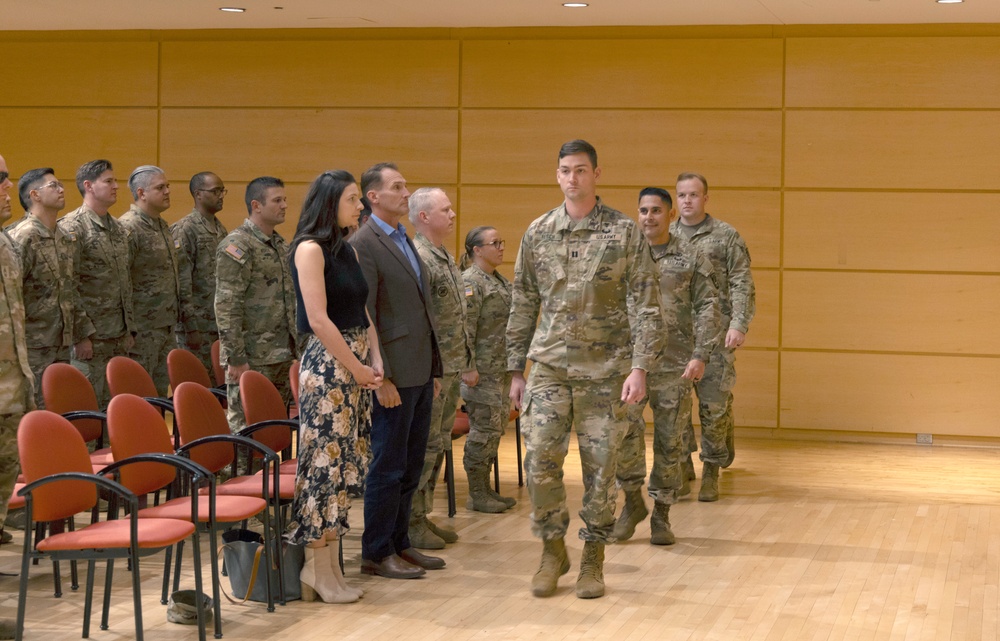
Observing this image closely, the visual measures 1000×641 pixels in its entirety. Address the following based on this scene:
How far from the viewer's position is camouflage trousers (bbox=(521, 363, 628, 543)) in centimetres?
446

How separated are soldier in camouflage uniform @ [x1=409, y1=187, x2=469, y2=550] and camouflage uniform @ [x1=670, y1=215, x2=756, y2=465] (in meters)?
1.63

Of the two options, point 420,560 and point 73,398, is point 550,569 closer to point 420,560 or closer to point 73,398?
point 420,560

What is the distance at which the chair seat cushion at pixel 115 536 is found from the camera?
363 centimetres

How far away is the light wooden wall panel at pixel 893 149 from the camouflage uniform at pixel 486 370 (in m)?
3.60

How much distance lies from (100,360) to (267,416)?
2052 mm

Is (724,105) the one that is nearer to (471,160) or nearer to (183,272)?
(471,160)

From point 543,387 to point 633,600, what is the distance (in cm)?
89

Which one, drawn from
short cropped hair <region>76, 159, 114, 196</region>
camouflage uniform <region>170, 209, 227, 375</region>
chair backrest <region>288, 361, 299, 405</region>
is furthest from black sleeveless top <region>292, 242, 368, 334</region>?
camouflage uniform <region>170, 209, 227, 375</region>

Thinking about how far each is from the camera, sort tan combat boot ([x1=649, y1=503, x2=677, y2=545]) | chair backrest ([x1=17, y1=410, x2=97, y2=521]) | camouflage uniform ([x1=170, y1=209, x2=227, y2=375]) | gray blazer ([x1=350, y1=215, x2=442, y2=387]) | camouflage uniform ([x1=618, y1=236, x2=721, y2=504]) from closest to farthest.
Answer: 1. chair backrest ([x1=17, y1=410, x2=97, y2=521])
2. gray blazer ([x1=350, y1=215, x2=442, y2=387])
3. tan combat boot ([x1=649, y1=503, x2=677, y2=545])
4. camouflage uniform ([x1=618, y1=236, x2=721, y2=504])
5. camouflage uniform ([x1=170, y1=209, x2=227, y2=375])

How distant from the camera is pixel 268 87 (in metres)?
9.55

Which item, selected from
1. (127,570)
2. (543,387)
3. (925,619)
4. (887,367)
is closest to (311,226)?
(543,387)

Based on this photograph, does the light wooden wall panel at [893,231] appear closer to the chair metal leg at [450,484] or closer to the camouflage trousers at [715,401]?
the camouflage trousers at [715,401]

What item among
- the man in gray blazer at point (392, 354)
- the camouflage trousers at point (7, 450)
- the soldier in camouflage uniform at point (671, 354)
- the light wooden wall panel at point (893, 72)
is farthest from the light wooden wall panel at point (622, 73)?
the camouflage trousers at point (7, 450)

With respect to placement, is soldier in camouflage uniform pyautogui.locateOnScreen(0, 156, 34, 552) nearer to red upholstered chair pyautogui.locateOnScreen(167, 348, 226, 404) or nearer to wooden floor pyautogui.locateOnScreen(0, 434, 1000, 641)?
wooden floor pyautogui.locateOnScreen(0, 434, 1000, 641)
